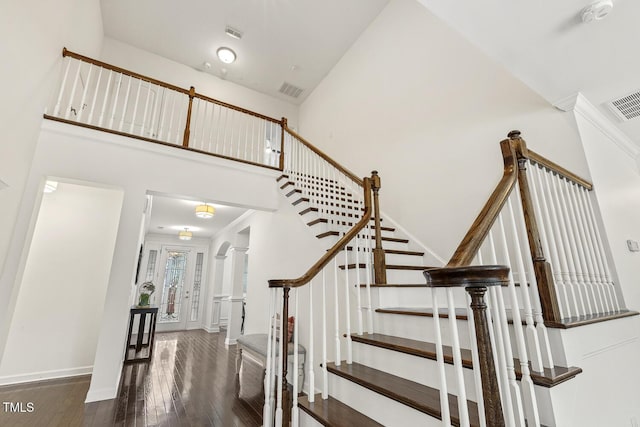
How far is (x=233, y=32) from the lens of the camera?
5.69m

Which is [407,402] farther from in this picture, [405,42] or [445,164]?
[405,42]

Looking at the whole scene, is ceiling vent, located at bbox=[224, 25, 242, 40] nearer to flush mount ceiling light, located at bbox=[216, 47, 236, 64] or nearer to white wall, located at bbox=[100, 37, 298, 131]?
flush mount ceiling light, located at bbox=[216, 47, 236, 64]

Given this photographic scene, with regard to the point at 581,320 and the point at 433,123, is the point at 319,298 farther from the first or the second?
the point at 433,123

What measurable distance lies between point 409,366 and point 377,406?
31cm

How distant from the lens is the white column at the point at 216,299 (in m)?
8.23

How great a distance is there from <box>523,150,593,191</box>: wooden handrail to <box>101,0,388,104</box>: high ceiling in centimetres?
463

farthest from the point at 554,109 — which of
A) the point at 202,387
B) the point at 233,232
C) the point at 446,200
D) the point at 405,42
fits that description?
the point at 233,232

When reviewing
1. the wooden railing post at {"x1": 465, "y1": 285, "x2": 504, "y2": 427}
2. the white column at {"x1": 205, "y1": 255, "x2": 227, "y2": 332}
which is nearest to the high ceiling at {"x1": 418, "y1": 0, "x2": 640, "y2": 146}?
the wooden railing post at {"x1": 465, "y1": 285, "x2": 504, "y2": 427}

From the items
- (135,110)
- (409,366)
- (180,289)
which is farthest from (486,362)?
(180,289)

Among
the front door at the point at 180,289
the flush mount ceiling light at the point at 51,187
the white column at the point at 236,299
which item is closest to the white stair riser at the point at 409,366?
the flush mount ceiling light at the point at 51,187

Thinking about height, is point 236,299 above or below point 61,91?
below

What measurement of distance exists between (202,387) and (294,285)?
99.4 inches

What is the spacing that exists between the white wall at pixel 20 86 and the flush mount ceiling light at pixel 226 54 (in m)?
→ 2.90

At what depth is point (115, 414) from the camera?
2.77 m
